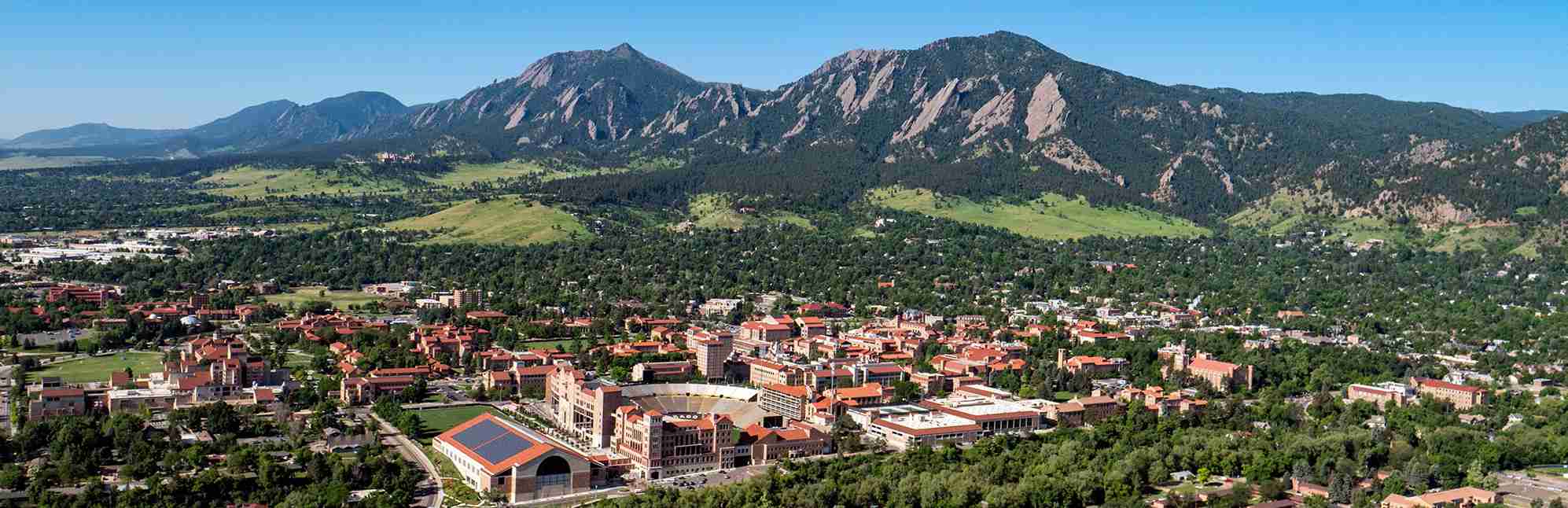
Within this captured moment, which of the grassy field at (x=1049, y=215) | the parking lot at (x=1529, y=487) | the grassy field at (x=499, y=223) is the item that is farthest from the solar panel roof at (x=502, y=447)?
the grassy field at (x=1049, y=215)

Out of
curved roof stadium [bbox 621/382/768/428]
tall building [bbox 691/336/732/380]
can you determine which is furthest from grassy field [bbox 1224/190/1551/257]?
curved roof stadium [bbox 621/382/768/428]

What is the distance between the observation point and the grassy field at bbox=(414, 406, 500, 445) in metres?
67.2

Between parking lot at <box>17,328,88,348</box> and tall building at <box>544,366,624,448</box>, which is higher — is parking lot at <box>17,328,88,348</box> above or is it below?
below

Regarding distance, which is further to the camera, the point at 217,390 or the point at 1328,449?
the point at 217,390

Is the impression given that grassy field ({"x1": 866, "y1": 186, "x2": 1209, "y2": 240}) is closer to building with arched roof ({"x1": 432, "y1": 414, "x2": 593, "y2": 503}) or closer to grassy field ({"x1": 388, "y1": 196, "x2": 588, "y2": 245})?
grassy field ({"x1": 388, "y1": 196, "x2": 588, "y2": 245})

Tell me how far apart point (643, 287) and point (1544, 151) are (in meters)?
96.3

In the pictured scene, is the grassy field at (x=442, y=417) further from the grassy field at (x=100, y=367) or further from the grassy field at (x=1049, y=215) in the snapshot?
the grassy field at (x=1049, y=215)

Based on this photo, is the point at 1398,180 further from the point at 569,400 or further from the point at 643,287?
the point at 569,400

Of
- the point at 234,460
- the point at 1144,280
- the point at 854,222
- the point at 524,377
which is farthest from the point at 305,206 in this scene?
the point at 234,460

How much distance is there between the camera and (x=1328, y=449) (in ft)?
209

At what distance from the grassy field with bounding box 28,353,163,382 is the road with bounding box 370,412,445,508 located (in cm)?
1737

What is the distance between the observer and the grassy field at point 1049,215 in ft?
545

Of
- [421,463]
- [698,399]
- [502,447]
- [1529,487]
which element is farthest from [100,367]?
[1529,487]

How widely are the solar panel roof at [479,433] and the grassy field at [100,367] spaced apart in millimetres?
25499
